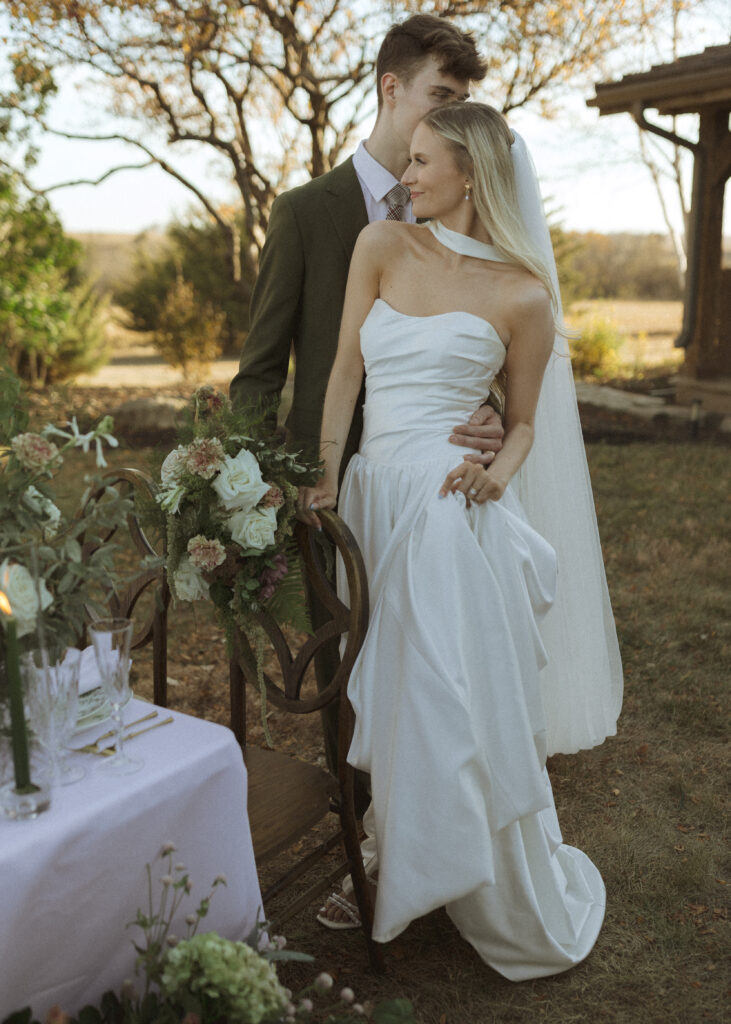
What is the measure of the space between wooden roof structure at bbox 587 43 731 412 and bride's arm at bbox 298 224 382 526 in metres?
7.66

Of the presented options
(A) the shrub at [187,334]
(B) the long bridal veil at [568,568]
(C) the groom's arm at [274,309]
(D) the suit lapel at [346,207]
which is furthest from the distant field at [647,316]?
(C) the groom's arm at [274,309]

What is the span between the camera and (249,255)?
1166 centimetres

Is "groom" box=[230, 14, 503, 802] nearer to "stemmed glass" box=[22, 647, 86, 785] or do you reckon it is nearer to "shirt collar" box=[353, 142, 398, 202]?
"shirt collar" box=[353, 142, 398, 202]

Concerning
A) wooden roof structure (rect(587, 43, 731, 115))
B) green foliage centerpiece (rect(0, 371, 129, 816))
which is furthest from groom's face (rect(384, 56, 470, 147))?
wooden roof structure (rect(587, 43, 731, 115))

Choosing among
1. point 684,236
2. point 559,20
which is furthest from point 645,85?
point 684,236

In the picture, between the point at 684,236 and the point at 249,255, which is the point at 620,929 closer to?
the point at 249,255

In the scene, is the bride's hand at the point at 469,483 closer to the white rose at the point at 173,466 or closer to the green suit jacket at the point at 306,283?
the green suit jacket at the point at 306,283

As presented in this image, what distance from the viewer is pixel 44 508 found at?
173 cm

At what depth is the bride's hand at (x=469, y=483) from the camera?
7.84 ft

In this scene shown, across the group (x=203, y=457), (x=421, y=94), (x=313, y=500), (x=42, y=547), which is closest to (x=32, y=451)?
(x=42, y=547)

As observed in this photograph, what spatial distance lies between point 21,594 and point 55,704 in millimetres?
216

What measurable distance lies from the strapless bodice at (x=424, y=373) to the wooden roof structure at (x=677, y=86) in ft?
25.2

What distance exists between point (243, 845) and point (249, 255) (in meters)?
10.7

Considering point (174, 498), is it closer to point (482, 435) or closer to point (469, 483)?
point (469, 483)
